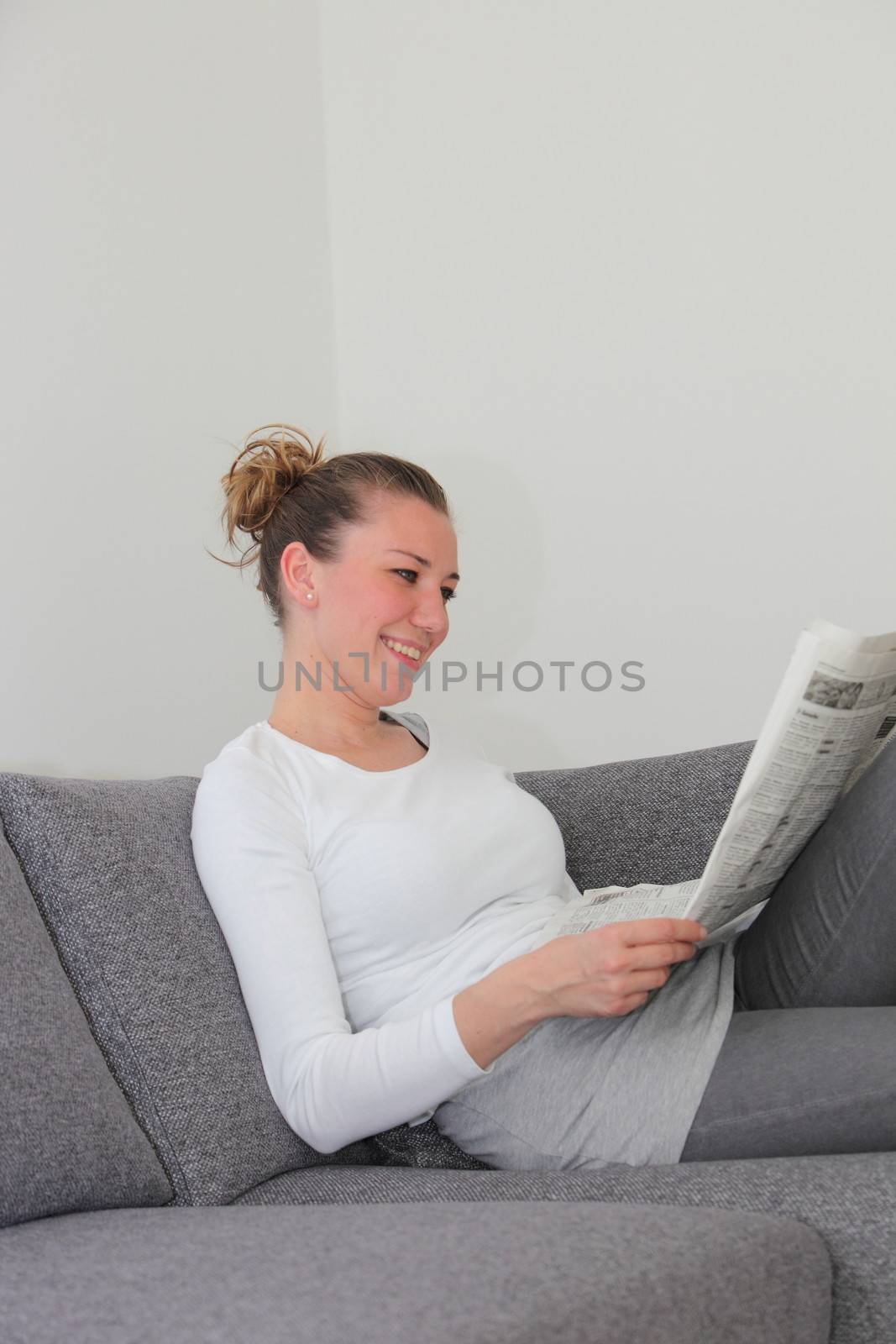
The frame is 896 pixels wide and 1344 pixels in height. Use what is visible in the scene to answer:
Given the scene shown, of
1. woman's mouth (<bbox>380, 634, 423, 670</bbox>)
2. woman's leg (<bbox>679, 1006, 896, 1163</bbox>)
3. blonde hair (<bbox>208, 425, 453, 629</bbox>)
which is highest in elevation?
blonde hair (<bbox>208, 425, 453, 629</bbox>)

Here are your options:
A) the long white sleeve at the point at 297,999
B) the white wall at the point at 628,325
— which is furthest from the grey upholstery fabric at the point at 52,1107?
the white wall at the point at 628,325

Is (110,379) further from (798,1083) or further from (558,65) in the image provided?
(798,1083)

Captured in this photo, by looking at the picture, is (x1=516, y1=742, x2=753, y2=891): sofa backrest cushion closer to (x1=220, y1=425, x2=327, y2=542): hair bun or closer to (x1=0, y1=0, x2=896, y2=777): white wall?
(x1=220, y1=425, x2=327, y2=542): hair bun

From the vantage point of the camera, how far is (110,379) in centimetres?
216

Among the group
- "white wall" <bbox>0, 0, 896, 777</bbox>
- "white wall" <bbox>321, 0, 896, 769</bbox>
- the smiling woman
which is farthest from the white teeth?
"white wall" <bbox>321, 0, 896, 769</bbox>

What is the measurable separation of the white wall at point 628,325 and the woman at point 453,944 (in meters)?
1.16

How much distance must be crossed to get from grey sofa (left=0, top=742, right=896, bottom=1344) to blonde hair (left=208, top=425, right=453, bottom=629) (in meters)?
0.34

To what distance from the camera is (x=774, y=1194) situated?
2.84 feet

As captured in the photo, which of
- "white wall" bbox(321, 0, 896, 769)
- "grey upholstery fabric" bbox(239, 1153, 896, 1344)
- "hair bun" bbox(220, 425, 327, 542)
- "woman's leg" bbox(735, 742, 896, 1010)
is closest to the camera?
"grey upholstery fabric" bbox(239, 1153, 896, 1344)

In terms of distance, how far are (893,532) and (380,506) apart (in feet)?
4.24

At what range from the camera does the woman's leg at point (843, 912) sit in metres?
1.17

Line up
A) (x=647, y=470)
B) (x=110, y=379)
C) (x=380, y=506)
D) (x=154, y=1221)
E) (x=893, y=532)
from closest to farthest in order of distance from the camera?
(x=154, y=1221) → (x=380, y=506) → (x=110, y=379) → (x=893, y=532) → (x=647, y=470)

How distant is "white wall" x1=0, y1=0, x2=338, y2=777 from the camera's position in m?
2.00

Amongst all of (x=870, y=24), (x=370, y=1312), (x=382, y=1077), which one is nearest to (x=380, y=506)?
(x=382, y=1077)
